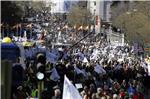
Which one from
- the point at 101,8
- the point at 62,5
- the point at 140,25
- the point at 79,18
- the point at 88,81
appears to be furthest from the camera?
the point at 101,8

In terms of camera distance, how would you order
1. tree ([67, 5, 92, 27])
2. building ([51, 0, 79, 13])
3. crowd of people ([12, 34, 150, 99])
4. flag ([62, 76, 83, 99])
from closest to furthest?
flag ([62, 76, 83, 99])
crowd of people ([12, 34, 150, 99])
tree ([67, 5, 92, 27])
building ([51, 0, 79, 13])

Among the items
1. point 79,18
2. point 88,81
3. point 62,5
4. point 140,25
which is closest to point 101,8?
point 62,5

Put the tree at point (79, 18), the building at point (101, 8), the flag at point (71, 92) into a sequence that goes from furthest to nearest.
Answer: the building at point (101, 8) → the tree at point (79, 18) → the flag at point (71, 92)

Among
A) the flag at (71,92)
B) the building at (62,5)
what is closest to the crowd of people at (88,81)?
the flag at (71,92)

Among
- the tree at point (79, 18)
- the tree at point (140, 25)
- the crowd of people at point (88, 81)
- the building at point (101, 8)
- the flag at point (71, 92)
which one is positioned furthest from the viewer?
the building at point (101, 8)

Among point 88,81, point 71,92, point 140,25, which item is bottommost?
point 140,25

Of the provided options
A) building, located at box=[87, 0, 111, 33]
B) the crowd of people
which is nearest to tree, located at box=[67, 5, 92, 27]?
building, located at box=[87, 0, 111, 33]

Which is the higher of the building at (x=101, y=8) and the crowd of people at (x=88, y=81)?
the crowd of people at (x=88, y=81)

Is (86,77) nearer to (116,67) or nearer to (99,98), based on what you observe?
(116,67)

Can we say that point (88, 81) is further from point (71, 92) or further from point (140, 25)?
point (140, 25)

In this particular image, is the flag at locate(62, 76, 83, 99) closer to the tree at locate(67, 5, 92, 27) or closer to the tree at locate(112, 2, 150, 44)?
the tree at locate(112, 2, 150, 44)

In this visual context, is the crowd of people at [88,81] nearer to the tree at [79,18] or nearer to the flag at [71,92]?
the flag at [71,92]

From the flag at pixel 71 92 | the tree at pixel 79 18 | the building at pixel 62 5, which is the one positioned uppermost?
the flag at pixel 71 92

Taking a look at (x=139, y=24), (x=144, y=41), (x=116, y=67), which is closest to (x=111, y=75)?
(x=116, y=67)
